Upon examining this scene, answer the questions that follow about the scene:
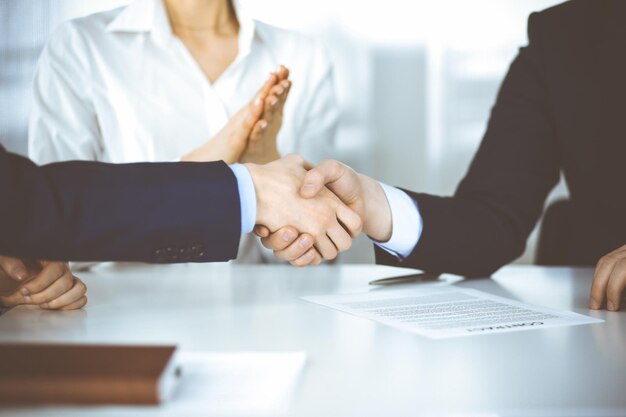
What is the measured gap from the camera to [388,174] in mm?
2656

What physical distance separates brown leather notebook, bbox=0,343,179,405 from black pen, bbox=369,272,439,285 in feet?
2.34

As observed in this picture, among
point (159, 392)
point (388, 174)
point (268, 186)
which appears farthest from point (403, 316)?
point (388, 174)

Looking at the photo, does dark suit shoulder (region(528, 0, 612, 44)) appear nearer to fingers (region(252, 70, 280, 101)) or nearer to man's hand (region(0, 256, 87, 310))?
fingers (region(252, 70, 280, 101))

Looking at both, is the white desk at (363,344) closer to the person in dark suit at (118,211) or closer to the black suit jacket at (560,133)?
the person in dark suit at (118,211)

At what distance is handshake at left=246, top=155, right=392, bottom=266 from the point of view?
1229mm

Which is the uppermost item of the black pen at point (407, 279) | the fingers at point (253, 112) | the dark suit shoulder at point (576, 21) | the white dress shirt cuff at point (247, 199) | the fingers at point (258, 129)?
the dark suit shoulder at point (576, 21)

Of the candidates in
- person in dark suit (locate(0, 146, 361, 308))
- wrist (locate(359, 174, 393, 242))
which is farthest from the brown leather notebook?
wrist (locate(359, 174, 393, 242))

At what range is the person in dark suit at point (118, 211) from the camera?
989mm

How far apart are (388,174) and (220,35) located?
805mm

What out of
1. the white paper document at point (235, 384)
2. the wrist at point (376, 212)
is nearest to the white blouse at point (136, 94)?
the wrist at point (376, 212)

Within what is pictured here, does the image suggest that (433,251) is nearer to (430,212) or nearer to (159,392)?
(430,212)

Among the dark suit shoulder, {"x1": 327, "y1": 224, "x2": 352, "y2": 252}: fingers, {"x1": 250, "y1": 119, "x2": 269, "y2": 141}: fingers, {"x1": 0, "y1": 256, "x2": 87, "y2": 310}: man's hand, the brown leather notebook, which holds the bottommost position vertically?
{"x1": 0, "y1": 256, "x2": 87, "y2": 310}: man's hand

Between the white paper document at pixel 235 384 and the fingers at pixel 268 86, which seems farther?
the fingers at pixel 268 86

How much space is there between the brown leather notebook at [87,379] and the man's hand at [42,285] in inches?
16.7
